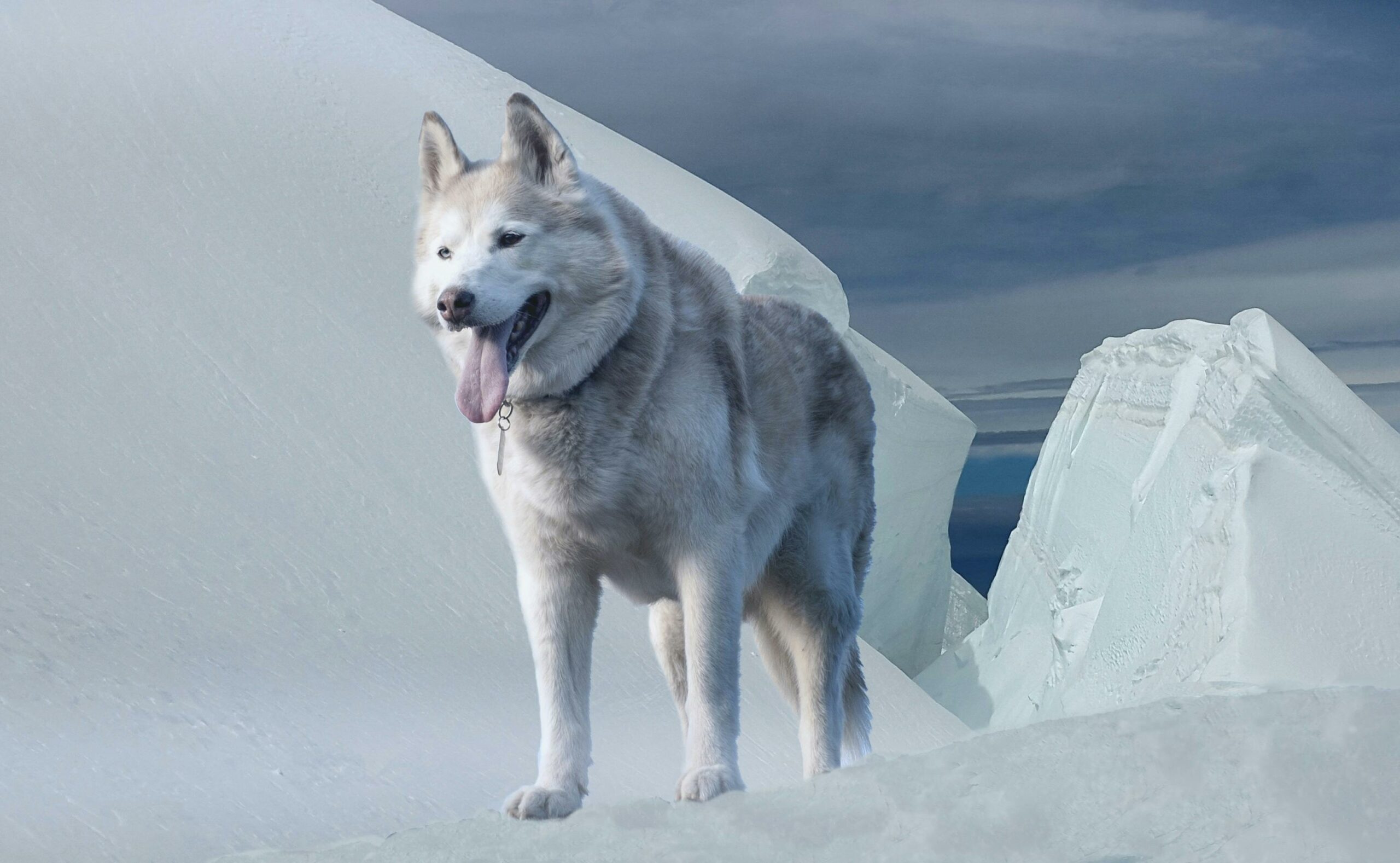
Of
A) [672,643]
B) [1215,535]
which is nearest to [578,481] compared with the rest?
[672,643]

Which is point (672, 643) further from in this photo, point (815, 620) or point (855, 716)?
point (855, 716)

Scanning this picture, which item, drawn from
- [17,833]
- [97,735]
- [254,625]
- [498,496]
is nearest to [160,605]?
[254,625]

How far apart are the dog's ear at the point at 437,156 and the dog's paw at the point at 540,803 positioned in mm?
1356

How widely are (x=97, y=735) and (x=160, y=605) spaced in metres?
0.95

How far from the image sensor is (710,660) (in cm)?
269

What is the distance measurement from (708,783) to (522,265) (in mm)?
1156

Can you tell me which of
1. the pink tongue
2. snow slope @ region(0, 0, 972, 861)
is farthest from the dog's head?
snow slope @ region(0, 0, 972, 861)

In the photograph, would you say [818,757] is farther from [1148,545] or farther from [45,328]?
[45,328]

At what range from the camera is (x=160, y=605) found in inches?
201

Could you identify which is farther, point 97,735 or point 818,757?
point 97,735

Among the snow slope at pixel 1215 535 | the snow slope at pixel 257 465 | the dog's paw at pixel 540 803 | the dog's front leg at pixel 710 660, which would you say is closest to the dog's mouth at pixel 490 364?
the dog's front leg at pixel 710 660

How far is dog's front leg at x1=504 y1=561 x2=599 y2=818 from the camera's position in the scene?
2682mm

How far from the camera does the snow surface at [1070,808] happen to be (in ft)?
7.71

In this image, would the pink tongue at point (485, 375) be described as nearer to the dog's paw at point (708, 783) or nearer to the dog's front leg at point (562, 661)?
the dog's front leg at point (562, 661)
